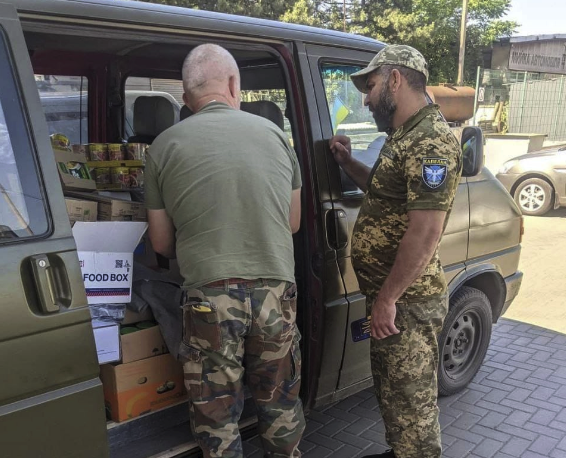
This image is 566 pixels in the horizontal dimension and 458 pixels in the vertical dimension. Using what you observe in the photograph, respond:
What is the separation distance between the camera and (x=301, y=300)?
272 centimetres

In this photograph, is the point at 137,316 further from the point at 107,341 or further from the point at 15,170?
the point at 15,170

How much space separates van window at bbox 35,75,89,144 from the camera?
3.78m

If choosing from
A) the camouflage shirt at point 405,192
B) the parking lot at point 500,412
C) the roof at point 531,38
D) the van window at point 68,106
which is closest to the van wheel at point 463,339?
the parking lot at point 500,412

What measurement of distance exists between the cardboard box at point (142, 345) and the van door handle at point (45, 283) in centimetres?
66

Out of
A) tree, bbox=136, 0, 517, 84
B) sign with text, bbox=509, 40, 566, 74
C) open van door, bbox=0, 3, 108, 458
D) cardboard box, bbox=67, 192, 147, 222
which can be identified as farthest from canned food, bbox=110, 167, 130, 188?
tree, bbox=136, 0, 517, 84

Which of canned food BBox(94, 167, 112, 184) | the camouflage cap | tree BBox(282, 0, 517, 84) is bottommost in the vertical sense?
canned food BBox(94, 167, 112, 184)

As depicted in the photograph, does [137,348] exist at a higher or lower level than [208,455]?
higher

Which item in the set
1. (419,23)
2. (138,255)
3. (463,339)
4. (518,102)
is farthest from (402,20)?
(138,255)

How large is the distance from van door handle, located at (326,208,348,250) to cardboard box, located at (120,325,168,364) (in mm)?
897

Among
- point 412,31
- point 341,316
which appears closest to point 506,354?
point 341,316

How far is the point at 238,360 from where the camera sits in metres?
2.19

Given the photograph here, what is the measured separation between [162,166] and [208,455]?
3.70 feet

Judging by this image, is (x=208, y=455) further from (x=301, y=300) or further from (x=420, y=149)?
(x=420, y=149)

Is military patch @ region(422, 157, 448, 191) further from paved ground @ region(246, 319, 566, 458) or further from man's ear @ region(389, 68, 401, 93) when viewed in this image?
paved ground @ region(246, 319, 566, 458)
